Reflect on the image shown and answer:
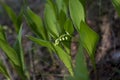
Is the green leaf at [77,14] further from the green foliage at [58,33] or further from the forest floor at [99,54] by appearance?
the forest floor at [99,54]

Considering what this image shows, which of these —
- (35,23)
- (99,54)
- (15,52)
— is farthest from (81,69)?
(99,54)

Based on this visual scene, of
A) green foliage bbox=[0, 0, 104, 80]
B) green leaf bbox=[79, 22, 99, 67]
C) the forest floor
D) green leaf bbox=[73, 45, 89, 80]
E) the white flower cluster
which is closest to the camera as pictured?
green leaf bbox=[73, 45, 89, 80]

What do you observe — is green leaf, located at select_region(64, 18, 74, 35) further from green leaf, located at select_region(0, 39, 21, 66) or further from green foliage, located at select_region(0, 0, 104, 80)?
green leaf, located at select_region(0, 39, 21, 66)

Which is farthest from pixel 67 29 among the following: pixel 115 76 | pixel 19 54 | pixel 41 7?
pixel 41 7

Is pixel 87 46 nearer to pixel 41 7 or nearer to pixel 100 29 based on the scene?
pixel 100 29

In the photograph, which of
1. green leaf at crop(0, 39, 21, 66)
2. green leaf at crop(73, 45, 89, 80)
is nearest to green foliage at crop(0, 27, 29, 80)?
green leaf at crop(0, 39, 21, 66)

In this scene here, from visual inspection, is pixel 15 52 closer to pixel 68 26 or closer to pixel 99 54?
pixel 68 26
